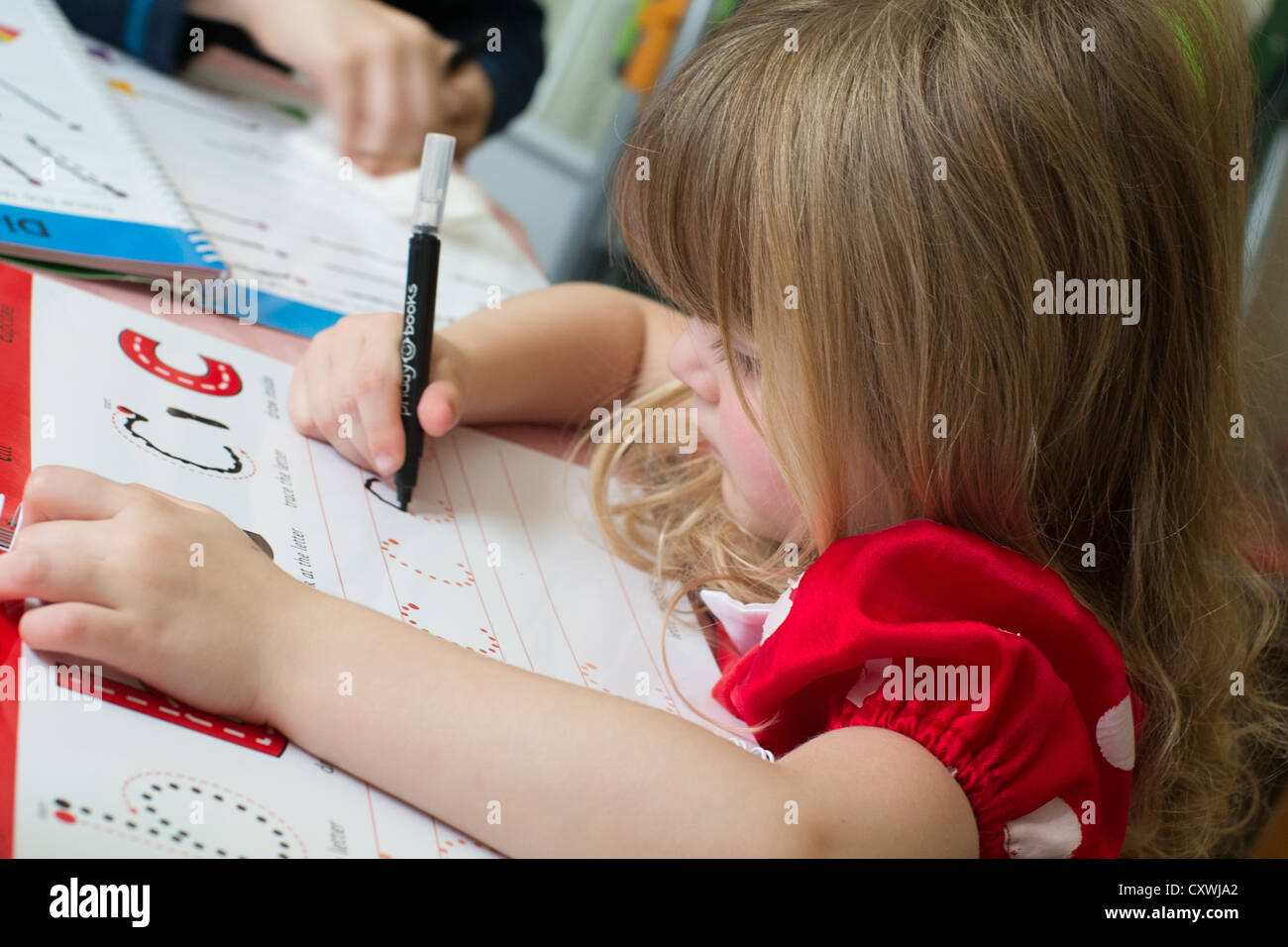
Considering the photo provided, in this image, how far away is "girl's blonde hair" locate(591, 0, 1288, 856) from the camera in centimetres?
52

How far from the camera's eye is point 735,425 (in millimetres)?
616

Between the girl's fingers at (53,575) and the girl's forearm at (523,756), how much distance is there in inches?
2.9

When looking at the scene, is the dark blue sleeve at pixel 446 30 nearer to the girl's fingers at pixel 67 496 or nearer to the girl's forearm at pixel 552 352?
the girl's forearm at pixel 552 352

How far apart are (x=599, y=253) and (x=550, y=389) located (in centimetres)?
130

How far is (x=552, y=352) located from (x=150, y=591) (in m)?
0.42

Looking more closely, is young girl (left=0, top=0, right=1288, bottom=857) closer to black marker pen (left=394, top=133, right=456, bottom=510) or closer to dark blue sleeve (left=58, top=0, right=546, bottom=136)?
black marker pen (left=394, top=133, right=456, bottom=510)

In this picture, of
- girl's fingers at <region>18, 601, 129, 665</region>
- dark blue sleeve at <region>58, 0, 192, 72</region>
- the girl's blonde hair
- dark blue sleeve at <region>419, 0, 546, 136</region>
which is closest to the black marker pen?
the girl's blonde hair

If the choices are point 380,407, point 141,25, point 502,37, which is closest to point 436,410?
point 380,407

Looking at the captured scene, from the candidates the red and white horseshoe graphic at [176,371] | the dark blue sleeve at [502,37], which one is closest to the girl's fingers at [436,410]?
the red and white horseshoe graphic at [176,371]

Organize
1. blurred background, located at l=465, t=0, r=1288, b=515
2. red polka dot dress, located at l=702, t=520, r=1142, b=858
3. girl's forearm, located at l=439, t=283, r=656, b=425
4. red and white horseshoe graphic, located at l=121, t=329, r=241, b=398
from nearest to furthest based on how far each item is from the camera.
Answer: red polka dot dress, located at l=702, t=520, r=1142, b=858 → red and white horseshoe graphic, located at l=121, t=329, r=241, b=398 → girl's forearm, located at l=439, t=283, r=656, b=425 → blurred background, located at l=465, t=0, r=1288, b=515

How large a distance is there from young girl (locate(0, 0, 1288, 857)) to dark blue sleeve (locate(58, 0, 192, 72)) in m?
0.52

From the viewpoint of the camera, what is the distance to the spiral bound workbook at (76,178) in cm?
66

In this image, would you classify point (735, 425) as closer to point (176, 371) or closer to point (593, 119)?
point (176, 371)

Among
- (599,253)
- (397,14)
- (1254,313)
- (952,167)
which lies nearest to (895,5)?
(952,167)
